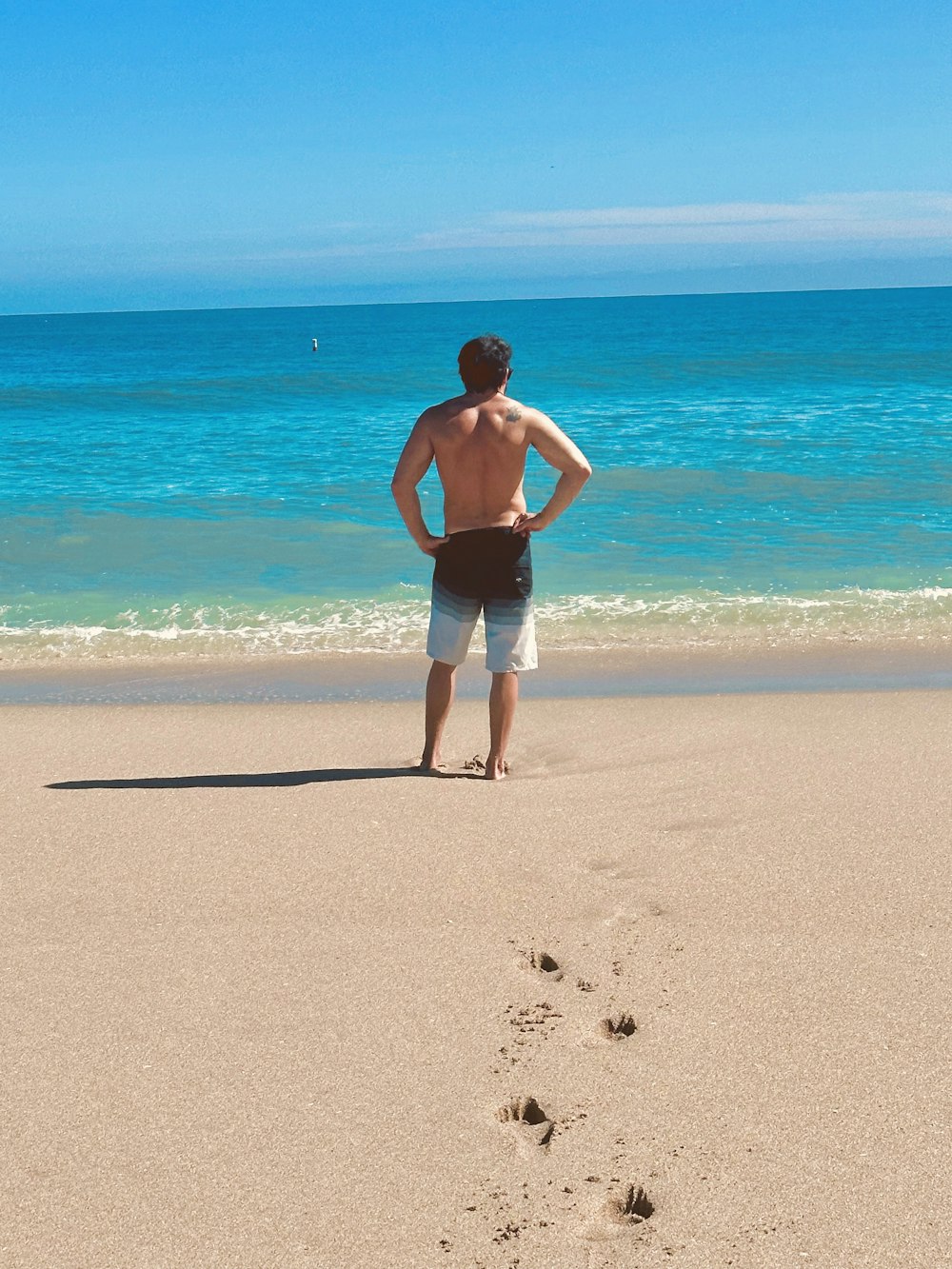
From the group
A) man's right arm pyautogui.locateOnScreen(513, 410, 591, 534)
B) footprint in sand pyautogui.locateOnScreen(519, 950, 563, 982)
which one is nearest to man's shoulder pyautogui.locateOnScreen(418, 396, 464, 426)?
man's right arm pyautogui.locateOnScreen(513, 410, 591, 534)

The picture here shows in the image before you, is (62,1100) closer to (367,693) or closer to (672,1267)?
(672,1267)

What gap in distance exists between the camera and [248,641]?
8.13 m

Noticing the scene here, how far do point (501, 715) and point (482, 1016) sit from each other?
202 centimetres

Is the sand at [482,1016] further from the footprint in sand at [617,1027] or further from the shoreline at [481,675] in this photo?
the shoreline at [481,675]

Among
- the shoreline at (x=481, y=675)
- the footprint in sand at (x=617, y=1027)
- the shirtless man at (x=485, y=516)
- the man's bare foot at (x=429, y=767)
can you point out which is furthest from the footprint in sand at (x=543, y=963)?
the shoreline at (x=481, y=675)

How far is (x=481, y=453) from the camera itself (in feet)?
15.3

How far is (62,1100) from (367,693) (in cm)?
419

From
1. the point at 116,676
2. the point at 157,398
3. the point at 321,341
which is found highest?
the point at 321,341

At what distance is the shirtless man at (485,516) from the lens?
4.63 m

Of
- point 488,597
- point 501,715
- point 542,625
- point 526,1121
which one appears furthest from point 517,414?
point 542,625

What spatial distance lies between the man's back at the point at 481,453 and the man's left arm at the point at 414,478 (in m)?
0.03

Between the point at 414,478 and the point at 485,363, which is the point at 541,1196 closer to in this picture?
the point at 414,478

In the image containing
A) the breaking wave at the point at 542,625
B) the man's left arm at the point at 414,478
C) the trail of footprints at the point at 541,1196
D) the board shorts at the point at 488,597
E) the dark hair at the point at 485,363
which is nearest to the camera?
the trail of footprints at the point at 541,1196

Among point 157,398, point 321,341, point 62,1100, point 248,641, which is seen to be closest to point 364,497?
point 248,641
